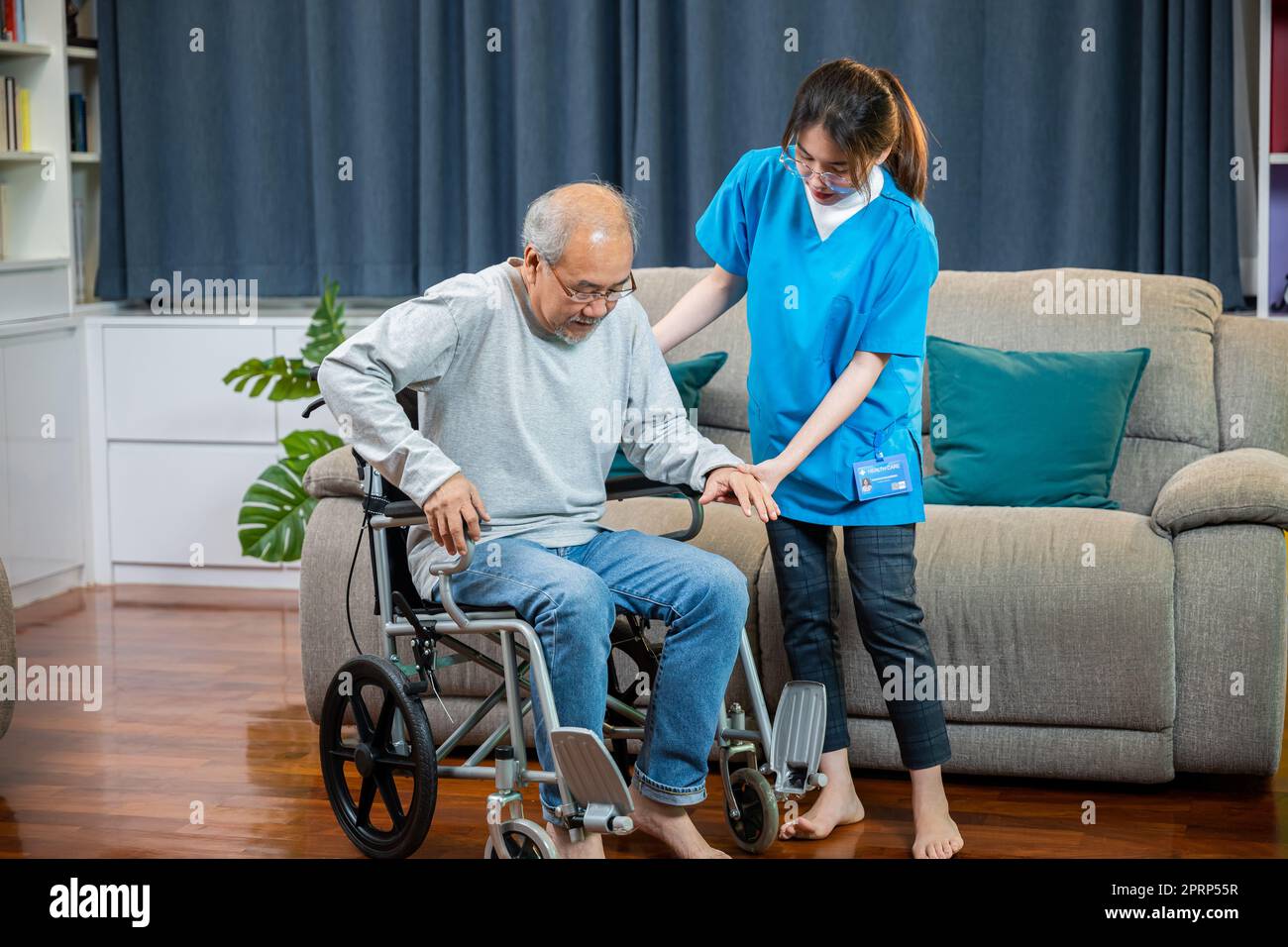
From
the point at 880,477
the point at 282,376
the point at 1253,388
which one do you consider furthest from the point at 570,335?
the point at 282,376

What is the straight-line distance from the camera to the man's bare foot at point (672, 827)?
2.21 meters

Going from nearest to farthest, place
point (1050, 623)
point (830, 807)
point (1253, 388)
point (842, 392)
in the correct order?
point (842, 392)
point (830, 807)
point (1050, 623)
point (1253, 388)

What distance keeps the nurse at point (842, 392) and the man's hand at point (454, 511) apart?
0.48 meters

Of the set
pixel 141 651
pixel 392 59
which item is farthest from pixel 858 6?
pixel 141 651

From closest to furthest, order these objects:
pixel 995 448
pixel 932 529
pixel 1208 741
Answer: pixel 1208 741
pixel 932 529
pixel 995 448


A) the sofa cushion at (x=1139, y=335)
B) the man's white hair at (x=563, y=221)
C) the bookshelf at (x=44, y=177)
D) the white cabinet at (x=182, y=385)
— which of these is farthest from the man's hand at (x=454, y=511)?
the bookshelf at (x=44, y=177)

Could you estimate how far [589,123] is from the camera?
411 centimetres

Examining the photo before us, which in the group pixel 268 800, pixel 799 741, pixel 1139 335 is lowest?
pixel 268 800

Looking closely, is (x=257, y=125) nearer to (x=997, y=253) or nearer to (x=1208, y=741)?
(x=997, y=253)

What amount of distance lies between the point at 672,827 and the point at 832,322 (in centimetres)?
82

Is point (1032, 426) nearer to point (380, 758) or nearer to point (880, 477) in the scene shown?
point (880, 477)

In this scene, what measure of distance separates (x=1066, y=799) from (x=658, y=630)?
803 millimetres

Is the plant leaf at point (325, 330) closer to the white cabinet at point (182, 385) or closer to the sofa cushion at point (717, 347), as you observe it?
the white cabinet at point (182, 385)

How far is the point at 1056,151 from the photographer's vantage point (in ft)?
12.6
